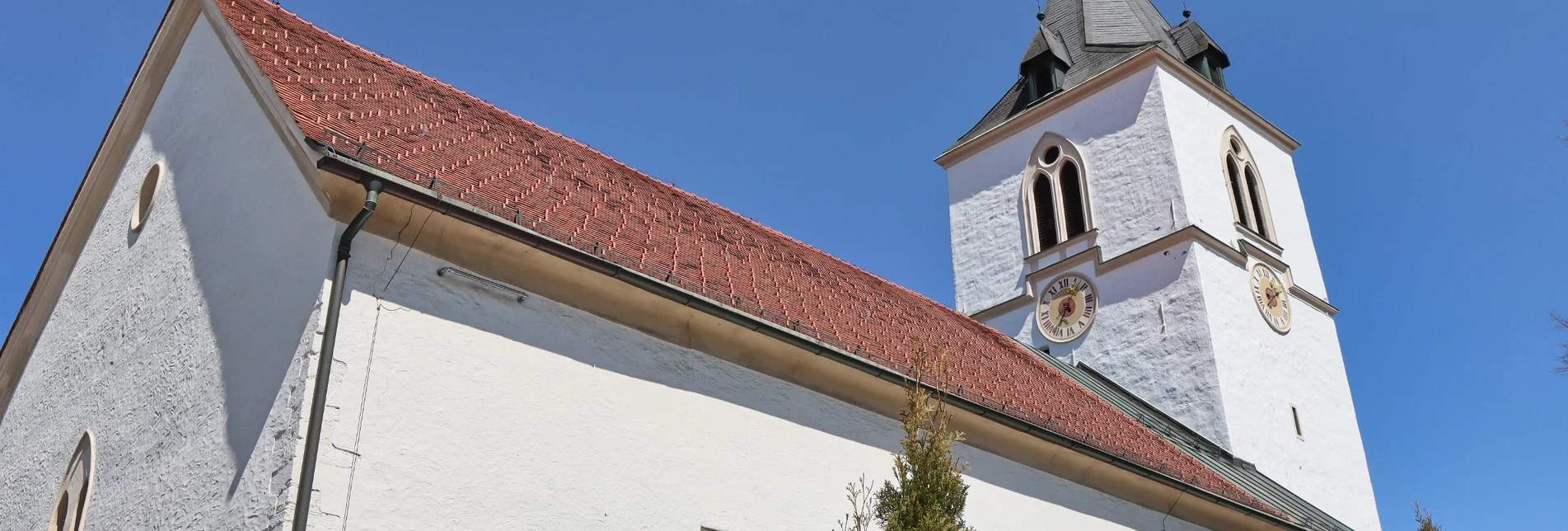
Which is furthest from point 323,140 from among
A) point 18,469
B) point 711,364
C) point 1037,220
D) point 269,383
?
point 1037,220

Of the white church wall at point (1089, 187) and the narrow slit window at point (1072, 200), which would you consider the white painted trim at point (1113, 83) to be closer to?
the white church wall at point (1089, 187)

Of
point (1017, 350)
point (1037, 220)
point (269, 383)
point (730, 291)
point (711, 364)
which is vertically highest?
point (1037, 220)

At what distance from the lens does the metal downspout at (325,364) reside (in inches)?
254

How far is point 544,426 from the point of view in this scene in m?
7.77

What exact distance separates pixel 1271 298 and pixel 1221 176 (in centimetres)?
208

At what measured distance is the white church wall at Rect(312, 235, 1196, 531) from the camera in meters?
6.96

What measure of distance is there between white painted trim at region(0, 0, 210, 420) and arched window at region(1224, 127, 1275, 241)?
15048 mm

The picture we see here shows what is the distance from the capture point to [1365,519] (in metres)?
17.8

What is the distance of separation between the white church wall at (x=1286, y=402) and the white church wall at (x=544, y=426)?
29.7 feet

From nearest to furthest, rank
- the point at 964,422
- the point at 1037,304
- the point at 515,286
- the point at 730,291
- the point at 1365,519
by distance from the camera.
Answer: the point at 515,286 → the point at 730,291 → the point at 964,422 → the point at 1365,519 → the point at 1037,304

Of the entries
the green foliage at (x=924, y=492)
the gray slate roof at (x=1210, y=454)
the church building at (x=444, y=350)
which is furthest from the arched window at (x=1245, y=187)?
the green foliage at (x=924, y=492)

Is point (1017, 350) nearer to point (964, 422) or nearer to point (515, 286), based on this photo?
point (964, 422)

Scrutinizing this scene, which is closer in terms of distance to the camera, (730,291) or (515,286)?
(515,286)

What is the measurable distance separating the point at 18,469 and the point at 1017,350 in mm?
10584
